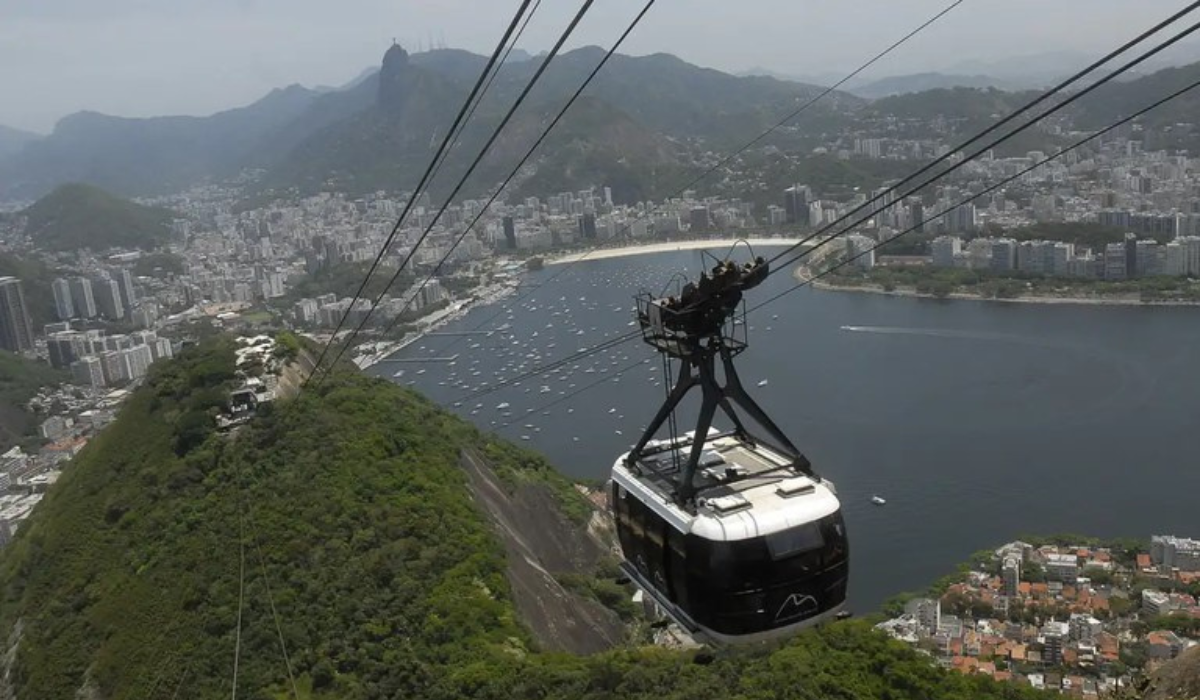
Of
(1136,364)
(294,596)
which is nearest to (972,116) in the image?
(1136,364)

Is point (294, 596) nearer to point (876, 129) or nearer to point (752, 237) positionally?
point (752, 237)

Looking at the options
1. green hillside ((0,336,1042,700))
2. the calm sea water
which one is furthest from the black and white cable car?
the calm sea water

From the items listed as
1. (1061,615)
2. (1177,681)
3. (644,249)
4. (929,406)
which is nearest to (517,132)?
(644,249)

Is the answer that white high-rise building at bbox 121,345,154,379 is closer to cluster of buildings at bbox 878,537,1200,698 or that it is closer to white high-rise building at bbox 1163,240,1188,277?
cluster of buildings at bbox 878,537,1200,698

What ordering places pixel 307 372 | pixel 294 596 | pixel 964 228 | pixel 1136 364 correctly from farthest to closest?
pixel 964 228 < pixel 1136 364 < pixel 307 372 < pixel 294 596

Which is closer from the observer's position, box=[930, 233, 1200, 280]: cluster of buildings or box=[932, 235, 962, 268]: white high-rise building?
box=[930, 233, 1200, 280]: cluster of buildings

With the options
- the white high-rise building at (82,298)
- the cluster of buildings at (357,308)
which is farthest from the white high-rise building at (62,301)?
the cluster of buildings at (357,308)

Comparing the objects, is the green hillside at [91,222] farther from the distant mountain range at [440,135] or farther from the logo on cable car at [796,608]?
the logo on cable car at [796,608]
